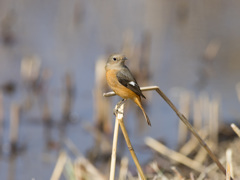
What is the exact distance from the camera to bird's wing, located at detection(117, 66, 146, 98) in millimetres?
3551

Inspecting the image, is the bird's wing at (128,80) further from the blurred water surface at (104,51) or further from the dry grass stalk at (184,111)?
the dry grass stalk at (184,111)

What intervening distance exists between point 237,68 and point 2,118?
745 cm

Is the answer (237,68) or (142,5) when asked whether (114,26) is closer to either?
(142,5)

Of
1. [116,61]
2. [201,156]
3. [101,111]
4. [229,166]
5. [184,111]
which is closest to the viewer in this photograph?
[229,166]

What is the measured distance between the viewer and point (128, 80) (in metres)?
3.61

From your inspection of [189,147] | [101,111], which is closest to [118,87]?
[189,147]

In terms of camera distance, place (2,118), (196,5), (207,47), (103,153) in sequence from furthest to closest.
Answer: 1. (196,5)
2. (207,47)
3. (2,118)
4. (103,153)

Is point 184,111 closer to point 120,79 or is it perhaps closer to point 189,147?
point 189,147

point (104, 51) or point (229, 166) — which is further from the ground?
point (229, 166)

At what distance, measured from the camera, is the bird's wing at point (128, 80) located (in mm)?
3551

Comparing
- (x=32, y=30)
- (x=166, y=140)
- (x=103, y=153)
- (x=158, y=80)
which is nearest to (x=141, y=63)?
(x=158, y=80)

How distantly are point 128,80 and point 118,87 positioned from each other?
11cm

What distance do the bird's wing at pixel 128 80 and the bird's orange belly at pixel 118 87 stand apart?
36 mm

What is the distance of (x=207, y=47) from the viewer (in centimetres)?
1476
